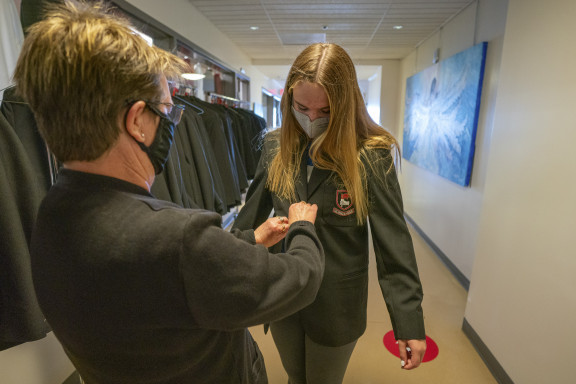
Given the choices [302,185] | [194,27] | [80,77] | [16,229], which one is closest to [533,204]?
[302,185]

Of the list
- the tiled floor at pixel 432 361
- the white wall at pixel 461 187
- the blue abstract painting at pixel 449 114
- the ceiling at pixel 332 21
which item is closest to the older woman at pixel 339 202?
the tiled floor at pixel 432 361

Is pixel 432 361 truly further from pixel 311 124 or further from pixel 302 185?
pixel 311 124

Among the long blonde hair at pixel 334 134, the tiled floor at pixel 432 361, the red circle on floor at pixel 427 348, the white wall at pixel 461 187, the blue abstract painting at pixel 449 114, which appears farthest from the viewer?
the blue abstract painting at pixel 449 114

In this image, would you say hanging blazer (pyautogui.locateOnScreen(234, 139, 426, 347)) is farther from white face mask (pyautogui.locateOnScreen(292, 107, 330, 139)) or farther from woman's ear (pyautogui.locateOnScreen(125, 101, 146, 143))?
woman's ear (pyautogui.locateOnScreen(125, 101, 146, 143))

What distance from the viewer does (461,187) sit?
128 inches

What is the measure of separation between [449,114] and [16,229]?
367 cm

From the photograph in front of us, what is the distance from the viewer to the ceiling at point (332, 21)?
10.9ft

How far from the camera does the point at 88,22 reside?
1.70 ft

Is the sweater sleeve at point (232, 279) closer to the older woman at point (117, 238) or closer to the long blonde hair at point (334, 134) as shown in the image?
the older woman at point (117, 238)

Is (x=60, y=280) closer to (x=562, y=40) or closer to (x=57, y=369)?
(x=57, y=369)

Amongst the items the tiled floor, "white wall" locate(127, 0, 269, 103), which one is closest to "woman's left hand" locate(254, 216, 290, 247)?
the tiled floor

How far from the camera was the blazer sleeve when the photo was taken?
1.02 metres

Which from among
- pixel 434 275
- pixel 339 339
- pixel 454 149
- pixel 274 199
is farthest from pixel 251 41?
pixel 339 339

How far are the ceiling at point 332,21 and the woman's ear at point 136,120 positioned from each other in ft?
7.43
